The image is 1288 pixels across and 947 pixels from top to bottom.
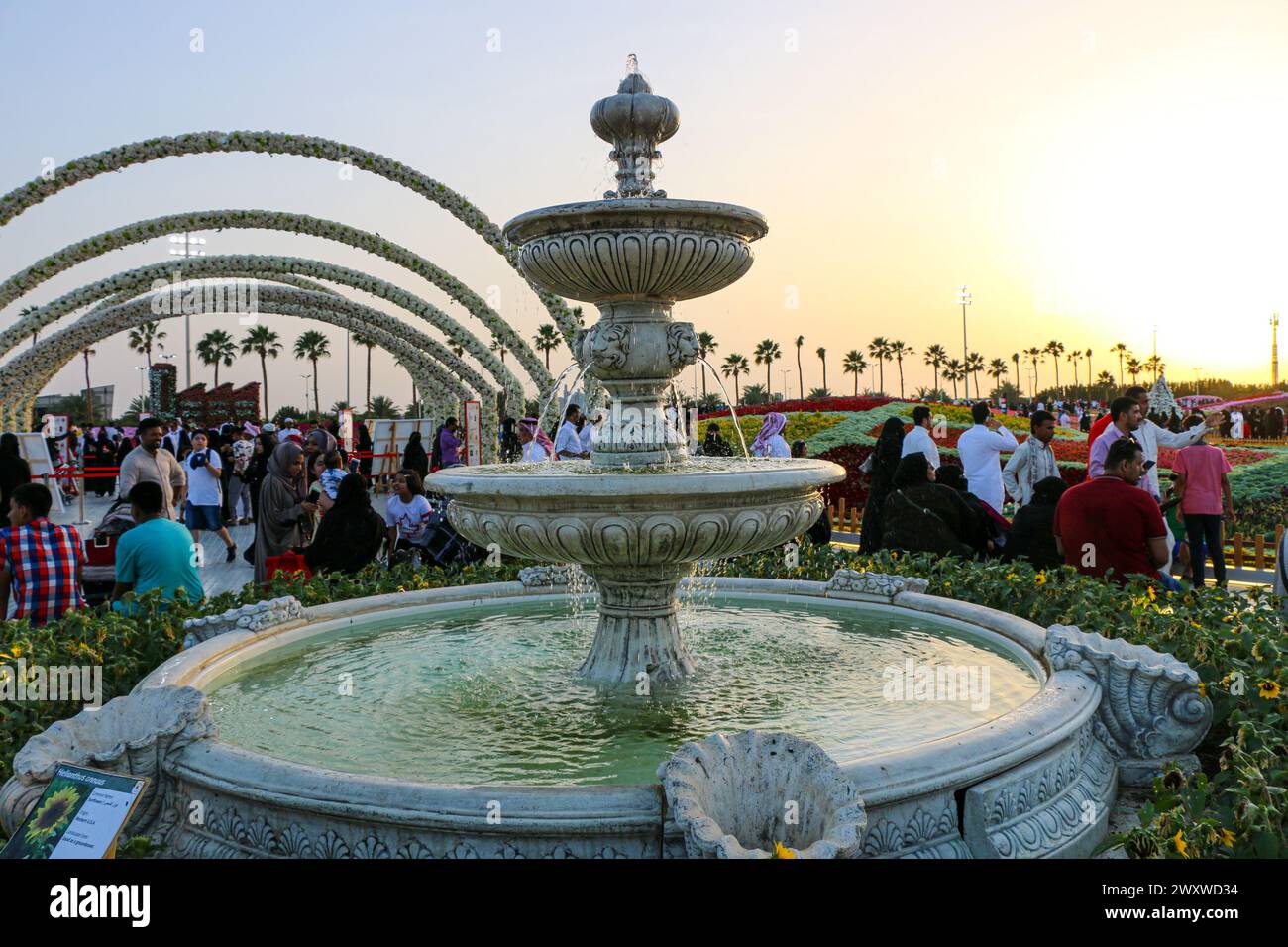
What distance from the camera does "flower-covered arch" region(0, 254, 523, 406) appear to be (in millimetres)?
27078

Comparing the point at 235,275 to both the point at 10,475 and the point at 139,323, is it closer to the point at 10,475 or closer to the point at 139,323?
the point at 139,323

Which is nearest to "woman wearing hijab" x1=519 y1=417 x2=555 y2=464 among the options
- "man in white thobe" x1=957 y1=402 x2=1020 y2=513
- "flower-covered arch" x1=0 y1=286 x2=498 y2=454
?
"man in white thobe" x1=957 y1=402 x2=1020 y2=513

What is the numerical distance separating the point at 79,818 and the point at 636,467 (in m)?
3.31

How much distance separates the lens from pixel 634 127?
5992mm

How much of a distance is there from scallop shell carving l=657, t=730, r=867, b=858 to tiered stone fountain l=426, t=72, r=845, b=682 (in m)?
1.37

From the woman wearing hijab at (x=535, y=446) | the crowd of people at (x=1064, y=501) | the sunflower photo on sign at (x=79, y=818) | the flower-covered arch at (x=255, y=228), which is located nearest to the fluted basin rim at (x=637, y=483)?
the sunflower photo on sign at (x=79, y=818)

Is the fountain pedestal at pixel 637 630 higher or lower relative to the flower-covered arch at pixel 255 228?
lower

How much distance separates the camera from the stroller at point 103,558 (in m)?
8.66

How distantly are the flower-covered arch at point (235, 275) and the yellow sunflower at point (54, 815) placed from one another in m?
23.9

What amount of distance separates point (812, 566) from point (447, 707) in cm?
412

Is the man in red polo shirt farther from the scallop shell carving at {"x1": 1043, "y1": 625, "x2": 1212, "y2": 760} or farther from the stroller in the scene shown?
the stroller

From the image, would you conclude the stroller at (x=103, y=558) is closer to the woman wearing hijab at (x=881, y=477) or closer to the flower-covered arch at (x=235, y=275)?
the woman wearing hijab at (x=881, y=477)

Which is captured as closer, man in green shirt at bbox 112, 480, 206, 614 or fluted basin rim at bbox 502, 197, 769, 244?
fluted basin rim at bbox 502, 197, 769, 244
